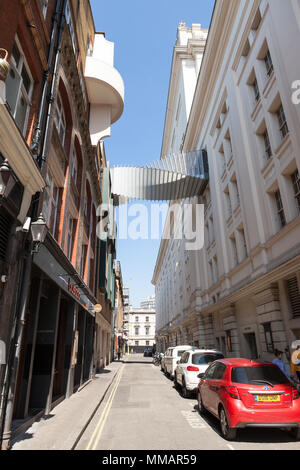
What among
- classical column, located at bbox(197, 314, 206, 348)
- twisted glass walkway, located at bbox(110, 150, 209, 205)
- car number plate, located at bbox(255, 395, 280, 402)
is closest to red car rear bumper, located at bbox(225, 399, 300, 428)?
car number plate, located at bbox(255, 395, 280, 402)

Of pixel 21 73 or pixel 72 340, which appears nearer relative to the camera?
pixel 21 73

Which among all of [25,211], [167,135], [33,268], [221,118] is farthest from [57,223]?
[167,135]

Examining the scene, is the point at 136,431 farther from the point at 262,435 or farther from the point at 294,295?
the point at 294,295

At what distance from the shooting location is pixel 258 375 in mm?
6961

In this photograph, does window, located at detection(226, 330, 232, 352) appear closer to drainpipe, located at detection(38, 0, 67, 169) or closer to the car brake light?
the car brake light

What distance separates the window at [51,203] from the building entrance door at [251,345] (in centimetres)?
1177

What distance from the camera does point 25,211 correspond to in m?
7.35

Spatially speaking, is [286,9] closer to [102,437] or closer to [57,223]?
[57,223]

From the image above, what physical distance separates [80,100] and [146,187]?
1473cm

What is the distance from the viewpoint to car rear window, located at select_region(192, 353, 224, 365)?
41.0 feet

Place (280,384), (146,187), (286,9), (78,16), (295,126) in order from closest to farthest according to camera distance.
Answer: (280,384) < (295,126) < (286,9) < (78,16) < (146,187)

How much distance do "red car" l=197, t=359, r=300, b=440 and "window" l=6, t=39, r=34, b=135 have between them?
8.30m

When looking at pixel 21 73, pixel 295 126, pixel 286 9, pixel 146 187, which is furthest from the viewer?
pixel 146 187

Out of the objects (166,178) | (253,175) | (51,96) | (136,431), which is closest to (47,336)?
(136,431)
